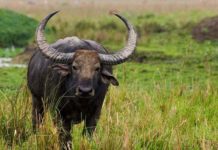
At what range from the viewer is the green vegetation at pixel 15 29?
22.4 metres

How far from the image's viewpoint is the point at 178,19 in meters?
27.2

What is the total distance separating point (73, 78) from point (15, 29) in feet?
53.8

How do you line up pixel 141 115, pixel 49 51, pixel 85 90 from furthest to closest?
pixel 141 115, pixel 49 51, pixel 85 90

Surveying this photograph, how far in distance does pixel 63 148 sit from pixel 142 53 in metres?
11.3

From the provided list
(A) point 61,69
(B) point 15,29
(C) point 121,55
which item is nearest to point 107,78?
(C) point 121,55

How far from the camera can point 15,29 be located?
23.1 meters

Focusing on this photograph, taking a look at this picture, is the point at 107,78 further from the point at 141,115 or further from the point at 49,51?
the point at 141,115

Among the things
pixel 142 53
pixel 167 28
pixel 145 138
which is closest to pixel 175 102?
pixel 145 138

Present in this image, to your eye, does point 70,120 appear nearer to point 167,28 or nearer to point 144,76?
point 144,76

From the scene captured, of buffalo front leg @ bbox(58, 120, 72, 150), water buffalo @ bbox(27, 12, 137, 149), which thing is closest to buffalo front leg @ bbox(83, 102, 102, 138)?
water buffalo @ bbox(27, 12, 137, 149)

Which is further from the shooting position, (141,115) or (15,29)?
(15,29)

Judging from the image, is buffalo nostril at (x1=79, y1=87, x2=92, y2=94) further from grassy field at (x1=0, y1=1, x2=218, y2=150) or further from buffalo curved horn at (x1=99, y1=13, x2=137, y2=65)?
buffalo curved horn at (x1=99, y1=13, x2=137, y2=65)

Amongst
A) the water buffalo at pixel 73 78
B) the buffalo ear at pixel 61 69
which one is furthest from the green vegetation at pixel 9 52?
the buffalo ear at pixel 61 69

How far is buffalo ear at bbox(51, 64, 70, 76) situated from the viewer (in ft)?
23.1
